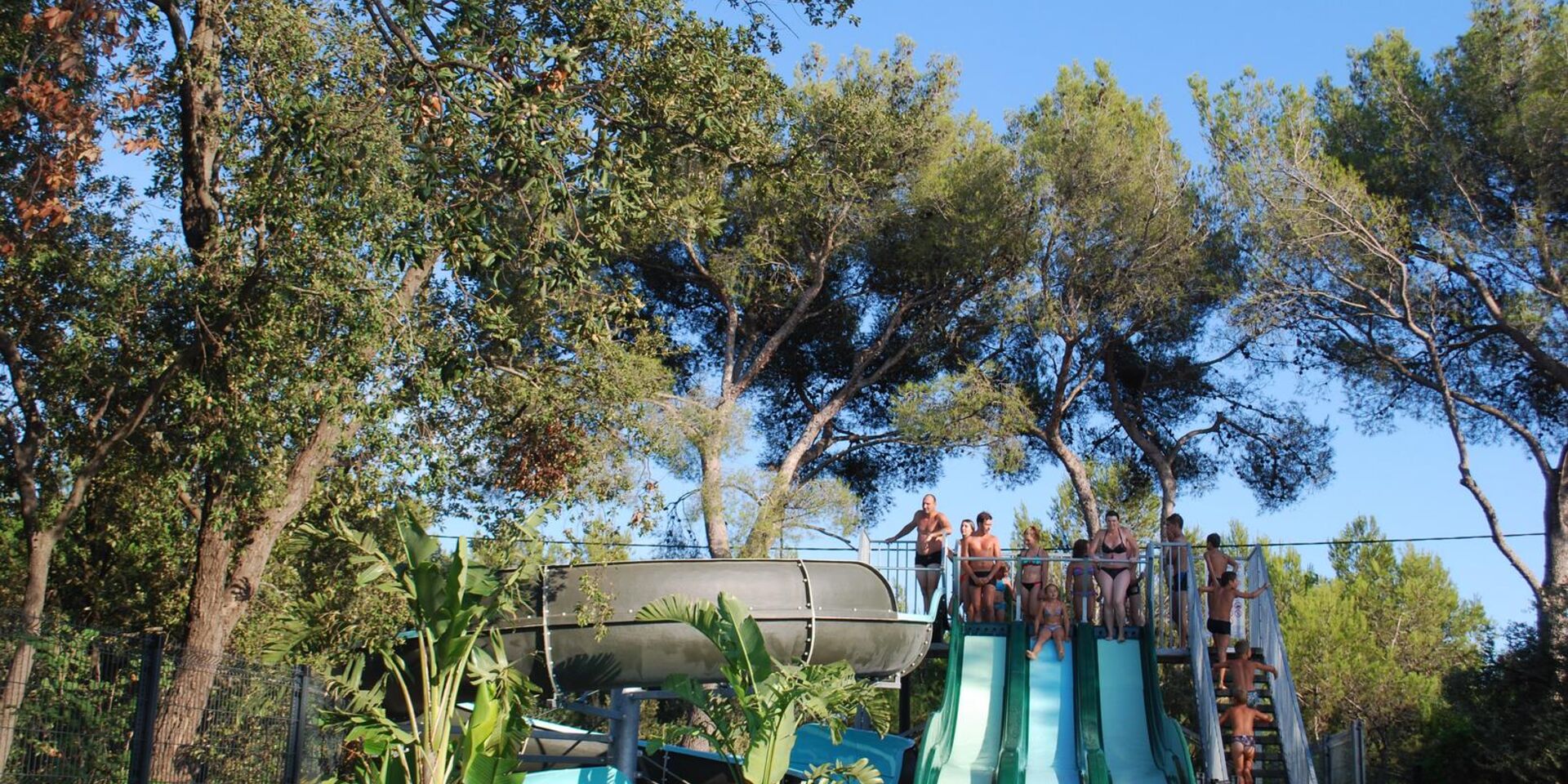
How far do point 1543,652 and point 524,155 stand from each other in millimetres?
15428

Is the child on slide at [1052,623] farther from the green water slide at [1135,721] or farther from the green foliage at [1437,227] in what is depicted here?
the green foliage at [1437,227]

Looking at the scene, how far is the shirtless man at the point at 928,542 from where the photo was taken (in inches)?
541

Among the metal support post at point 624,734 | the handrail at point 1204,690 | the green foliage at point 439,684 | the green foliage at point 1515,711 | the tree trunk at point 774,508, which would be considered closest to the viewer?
the green foliage at point 439,684

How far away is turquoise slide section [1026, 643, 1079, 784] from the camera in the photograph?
11.4 metres

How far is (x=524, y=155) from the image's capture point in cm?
831

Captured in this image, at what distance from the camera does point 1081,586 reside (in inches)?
530

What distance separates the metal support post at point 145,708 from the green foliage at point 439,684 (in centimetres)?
128

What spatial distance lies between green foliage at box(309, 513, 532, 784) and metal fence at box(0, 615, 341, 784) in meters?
0.77

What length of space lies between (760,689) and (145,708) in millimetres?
3781

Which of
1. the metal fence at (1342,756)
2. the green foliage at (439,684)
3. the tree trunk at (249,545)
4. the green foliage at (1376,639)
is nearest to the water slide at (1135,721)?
the metal fence at (1342,756)

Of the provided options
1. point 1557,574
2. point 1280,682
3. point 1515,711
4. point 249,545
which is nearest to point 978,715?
point 1280,682

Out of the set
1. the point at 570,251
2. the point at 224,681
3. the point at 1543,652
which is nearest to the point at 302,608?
the point at 224,681

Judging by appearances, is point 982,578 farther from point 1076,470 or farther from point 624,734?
point 1076,470

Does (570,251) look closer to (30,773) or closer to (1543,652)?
(30,773)
